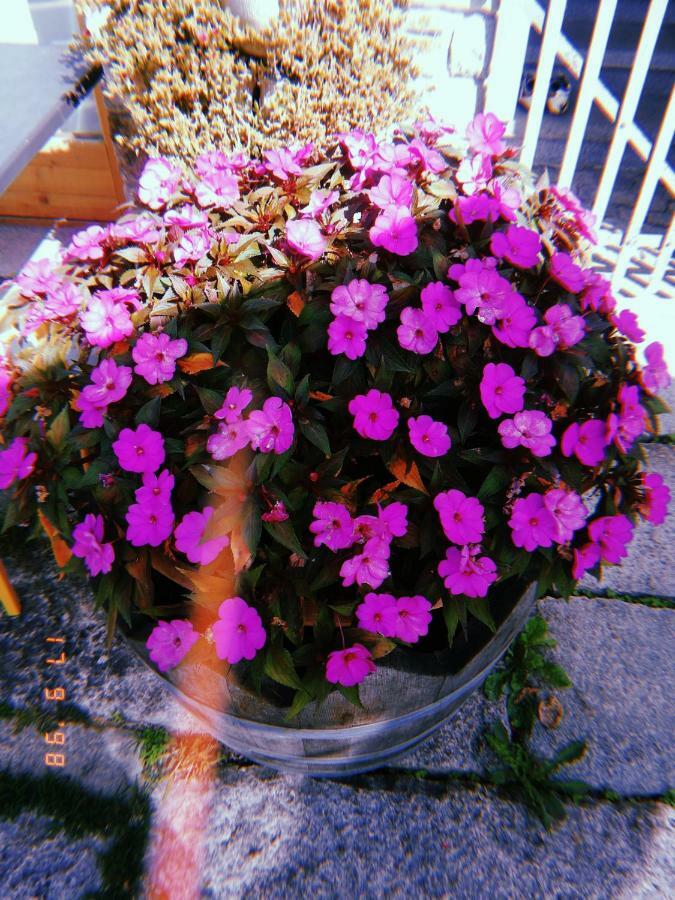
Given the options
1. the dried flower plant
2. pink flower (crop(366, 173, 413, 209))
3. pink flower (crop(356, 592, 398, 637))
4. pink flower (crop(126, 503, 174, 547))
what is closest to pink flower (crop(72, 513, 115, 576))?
pink flower (crop(126, 503, 174, 547))

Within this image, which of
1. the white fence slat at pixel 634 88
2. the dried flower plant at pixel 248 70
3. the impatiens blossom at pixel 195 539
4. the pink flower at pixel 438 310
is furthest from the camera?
the white fence slat at pixel 634 88

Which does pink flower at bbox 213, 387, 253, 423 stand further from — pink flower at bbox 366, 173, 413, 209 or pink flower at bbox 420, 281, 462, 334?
pink flower at bbox 366, 173, 413, 209

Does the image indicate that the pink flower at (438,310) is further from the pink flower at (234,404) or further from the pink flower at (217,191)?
the pink flower at (217,191)

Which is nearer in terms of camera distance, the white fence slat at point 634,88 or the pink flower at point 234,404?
the pink flower at point 234,404

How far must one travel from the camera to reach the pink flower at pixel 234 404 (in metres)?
1.06

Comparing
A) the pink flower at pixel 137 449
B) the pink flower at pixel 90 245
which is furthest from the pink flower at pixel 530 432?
the pink flower at pixel 90 245

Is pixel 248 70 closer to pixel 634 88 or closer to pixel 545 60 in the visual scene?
pixel 545 60

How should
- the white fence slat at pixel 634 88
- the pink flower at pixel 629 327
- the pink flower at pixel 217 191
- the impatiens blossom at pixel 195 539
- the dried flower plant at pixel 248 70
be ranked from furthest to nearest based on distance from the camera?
1. the white fence slat at pixel 634 88
2. the dried flower plant at pixel 248 70
3. the pink flower at pixel 217 191
4. the pink flower at pixel 629 327
5. the impatiens blossom at pixel 195 539

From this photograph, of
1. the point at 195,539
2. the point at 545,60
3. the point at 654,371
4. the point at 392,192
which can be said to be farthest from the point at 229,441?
the point at 545,60

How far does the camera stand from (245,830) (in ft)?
5.05

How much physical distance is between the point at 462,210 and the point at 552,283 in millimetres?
236

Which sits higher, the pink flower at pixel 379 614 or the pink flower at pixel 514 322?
the pink flower at pixel 514 322

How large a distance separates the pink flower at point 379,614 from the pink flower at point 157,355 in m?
0.53

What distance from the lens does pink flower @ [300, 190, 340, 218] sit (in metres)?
1.30
